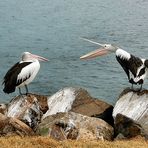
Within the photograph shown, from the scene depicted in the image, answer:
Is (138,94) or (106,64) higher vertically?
(138,94)

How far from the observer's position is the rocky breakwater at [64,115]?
10.0 metres

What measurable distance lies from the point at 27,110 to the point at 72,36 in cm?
1678

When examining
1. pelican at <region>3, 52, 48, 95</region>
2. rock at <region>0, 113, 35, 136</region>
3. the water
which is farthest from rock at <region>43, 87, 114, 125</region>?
the water

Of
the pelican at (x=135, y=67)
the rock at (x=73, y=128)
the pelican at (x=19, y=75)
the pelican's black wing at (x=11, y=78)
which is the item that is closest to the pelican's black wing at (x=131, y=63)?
the pelican at (x=135, y=67)

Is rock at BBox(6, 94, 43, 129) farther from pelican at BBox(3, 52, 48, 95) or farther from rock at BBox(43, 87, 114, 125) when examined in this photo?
pelican at BBox(3, 52, 48, 95)

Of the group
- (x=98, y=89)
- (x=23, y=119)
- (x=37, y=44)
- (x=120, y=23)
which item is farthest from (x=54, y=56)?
(x=23, y=119)

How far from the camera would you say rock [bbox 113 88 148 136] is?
11.4 meters

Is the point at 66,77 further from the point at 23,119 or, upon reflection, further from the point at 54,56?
the point at 23,119

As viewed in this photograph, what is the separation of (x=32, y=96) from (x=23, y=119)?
3.23 feet

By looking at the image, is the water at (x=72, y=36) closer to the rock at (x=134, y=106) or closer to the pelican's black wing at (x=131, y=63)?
the pelican's black wing at (x=131, y=63)

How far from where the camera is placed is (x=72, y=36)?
2786 centimetres

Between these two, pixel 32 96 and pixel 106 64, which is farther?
pixel 106 64

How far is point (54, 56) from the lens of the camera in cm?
2414

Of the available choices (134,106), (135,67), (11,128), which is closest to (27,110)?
(11,128)
